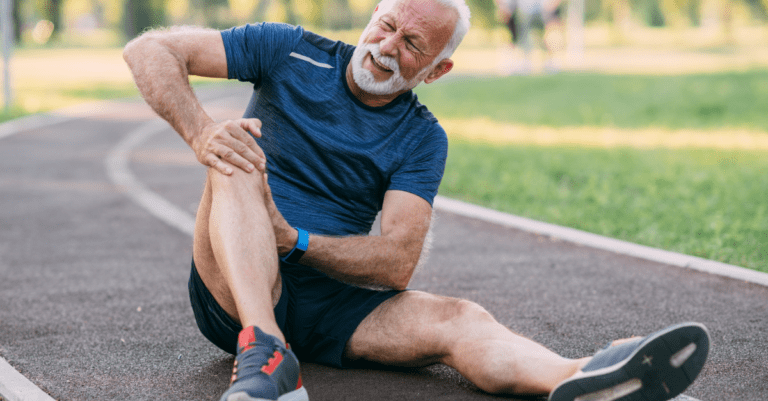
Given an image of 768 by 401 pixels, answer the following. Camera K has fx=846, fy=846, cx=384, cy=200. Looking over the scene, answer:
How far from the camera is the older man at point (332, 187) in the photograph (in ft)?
10.4

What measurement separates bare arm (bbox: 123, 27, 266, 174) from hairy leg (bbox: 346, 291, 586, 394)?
0.84 m

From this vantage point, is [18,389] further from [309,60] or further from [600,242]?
[600,242]

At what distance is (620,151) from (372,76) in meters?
7.82

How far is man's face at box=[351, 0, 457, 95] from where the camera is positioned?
3.59m

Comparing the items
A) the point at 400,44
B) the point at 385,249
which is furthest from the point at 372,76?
the point at 385,249

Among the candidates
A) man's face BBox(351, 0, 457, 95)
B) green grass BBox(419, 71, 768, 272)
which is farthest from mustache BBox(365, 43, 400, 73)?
green grass BBox(419, 71, 768, 272)

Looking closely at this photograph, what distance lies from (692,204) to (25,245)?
18.4 feet

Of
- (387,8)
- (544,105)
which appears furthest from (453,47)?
(544,105)

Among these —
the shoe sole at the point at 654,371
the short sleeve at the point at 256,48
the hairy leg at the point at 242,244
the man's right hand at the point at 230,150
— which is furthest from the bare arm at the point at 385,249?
the shoe sole at the point at 654,371

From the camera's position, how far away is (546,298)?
16.2 ft

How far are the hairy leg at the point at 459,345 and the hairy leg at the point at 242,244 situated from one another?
0.49 meters

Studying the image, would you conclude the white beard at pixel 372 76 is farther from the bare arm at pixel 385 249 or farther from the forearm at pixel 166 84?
the forearm at pixel 166 84

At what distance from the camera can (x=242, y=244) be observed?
3045mm

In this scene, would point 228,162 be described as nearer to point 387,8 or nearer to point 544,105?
point 387,8
